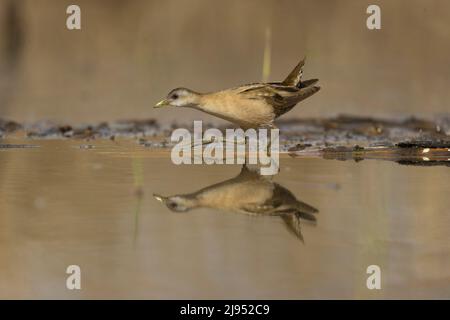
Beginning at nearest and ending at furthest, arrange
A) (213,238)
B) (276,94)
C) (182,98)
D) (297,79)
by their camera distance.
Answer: (213,238)
(182,98)
(276,94)
(297,79)

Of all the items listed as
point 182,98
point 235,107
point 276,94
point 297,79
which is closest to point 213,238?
point 235,107

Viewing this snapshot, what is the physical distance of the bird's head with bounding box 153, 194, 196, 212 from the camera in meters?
4.62

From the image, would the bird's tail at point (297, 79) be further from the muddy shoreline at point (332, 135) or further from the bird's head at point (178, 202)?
the bird's head at point (178, 202)

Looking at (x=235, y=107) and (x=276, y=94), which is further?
(x=276, y=94)

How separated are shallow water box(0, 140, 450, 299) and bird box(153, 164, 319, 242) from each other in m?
0.08

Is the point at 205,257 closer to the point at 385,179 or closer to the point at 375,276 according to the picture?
the point at 375,276

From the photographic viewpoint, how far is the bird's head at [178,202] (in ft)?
15.2

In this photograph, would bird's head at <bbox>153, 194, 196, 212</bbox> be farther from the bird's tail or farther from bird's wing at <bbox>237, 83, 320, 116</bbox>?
the bird's tail

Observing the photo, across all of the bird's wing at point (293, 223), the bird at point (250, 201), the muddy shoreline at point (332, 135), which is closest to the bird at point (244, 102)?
the muddy shoreline at point (332, 135)

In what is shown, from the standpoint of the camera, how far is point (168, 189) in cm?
535

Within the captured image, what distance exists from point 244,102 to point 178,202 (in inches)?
100

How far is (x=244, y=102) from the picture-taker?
23.6 feet

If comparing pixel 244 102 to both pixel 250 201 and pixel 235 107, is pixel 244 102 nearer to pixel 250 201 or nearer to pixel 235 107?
pixel 235 107
